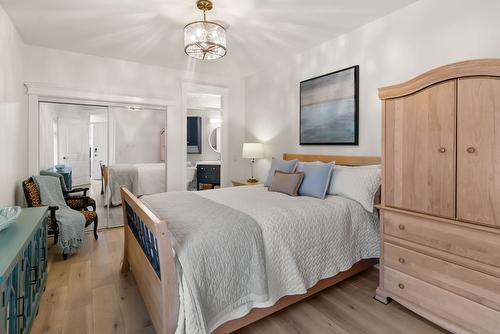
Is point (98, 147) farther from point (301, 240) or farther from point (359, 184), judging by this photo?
point (359, 184)

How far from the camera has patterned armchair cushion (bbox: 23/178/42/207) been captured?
2.89 m

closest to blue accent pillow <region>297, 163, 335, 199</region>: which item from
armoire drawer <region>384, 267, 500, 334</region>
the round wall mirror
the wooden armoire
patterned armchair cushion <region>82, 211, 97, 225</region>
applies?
the wooden armoire

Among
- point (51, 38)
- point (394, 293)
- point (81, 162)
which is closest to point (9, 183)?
point (81, 162)

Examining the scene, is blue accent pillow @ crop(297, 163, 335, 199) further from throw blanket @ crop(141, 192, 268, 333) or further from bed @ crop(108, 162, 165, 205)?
bed @ crop(108, 162, 165, 205)

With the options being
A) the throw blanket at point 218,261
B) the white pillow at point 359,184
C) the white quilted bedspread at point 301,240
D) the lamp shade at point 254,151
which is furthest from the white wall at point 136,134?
the white pillow at point 359,184

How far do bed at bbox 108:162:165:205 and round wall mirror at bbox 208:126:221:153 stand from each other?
1.72 metres

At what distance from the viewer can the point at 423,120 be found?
71.8 inches

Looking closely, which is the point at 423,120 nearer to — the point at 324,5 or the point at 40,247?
the point at 324,5

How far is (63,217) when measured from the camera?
9.62ft

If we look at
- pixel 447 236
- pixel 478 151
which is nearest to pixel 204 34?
pixel 478 151

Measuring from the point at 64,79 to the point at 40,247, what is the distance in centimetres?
256

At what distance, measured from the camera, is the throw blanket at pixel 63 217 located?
2.84 m

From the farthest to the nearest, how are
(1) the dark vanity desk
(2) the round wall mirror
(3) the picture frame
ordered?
(2) the round wall mirror, (1) the dark vanity desk, (3) the picture frame

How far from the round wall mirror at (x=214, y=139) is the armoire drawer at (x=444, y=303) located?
4485mm
